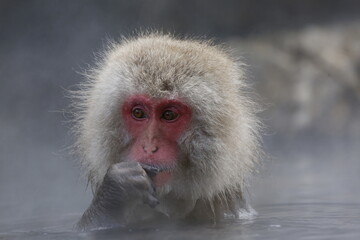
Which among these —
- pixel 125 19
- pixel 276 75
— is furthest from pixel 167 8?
pixel 276 75

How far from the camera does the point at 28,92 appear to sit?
33.2 feet

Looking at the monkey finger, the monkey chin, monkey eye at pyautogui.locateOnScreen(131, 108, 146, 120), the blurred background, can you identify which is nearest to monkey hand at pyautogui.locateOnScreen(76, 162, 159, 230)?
the monkey finger

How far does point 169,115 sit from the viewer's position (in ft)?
15.1

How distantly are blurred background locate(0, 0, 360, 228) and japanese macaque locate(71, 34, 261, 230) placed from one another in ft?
2.72

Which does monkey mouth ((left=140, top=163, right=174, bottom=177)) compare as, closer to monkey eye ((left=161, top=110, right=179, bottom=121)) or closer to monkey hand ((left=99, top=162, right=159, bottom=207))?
monkey hand ((left=99, top=162, right=159, bottom=207))

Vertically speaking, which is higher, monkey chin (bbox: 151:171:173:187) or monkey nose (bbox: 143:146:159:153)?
monkey nose (bbox: 143:146:159:153)

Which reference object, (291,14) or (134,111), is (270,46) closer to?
(291,14)

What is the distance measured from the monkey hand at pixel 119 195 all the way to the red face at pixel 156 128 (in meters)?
0.11

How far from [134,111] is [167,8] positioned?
311 inches

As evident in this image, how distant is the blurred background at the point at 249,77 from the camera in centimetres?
722

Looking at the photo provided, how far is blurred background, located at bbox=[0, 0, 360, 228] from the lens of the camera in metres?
7.22

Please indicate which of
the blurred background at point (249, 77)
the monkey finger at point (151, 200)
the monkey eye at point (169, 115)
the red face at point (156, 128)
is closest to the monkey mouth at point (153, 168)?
the red face at point (156, 128)

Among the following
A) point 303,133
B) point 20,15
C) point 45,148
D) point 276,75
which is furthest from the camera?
point 276,75

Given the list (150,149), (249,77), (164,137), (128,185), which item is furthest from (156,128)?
(249,77)
